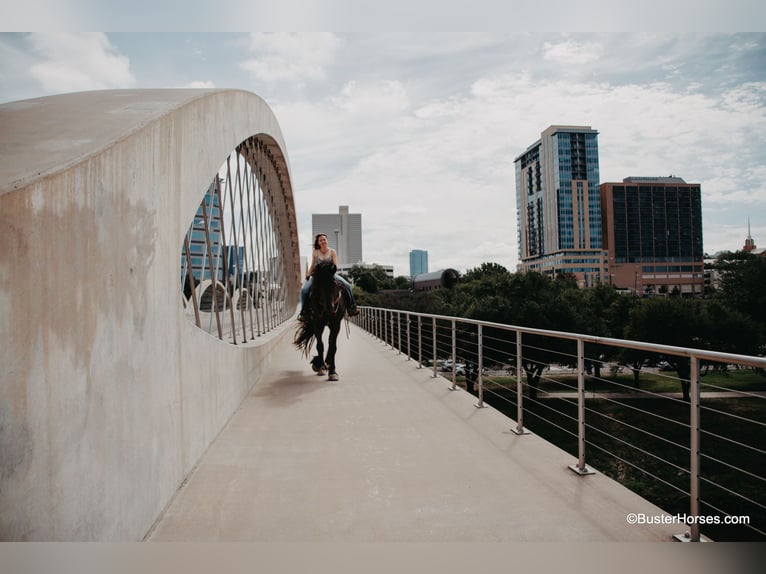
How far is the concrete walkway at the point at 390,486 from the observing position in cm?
261

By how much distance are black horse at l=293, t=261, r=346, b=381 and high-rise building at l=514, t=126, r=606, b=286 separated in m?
4.86

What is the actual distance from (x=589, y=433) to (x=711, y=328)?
36.7 feet

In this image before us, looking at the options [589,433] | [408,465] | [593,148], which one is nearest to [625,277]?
[593,148]

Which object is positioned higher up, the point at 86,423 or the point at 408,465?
the point at 86,423

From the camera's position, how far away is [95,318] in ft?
6.84

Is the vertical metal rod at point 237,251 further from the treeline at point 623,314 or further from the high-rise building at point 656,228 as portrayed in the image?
the treeline at point 623,314

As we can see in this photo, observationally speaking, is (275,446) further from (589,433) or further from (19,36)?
(589,433)

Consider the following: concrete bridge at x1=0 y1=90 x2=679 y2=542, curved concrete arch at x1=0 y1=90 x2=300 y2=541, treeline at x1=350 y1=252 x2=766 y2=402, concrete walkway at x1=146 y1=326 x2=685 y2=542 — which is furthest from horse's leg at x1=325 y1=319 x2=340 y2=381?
treeline at x1=350 y1=252 x2=766 y2=402

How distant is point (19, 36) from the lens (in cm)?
304

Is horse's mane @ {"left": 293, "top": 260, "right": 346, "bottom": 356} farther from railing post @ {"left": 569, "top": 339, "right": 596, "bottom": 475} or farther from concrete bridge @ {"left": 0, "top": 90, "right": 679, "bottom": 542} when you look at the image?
railing post @ {"left": 569, "top": 339, "right": 596, "bottom": 475}

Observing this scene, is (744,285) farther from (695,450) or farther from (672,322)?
(695,450)

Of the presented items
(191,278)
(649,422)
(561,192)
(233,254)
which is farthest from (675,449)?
(191,278)

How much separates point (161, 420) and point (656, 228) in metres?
10.00

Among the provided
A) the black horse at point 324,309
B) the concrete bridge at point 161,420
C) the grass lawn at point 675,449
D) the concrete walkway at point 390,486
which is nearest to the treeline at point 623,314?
the grass lawn at point 675,449
